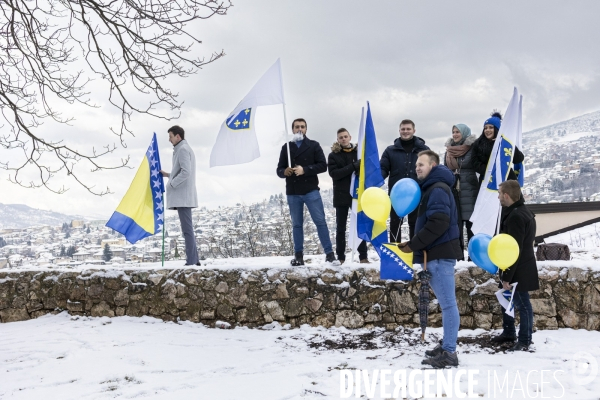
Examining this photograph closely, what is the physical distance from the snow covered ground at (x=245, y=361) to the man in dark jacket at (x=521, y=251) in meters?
0.41

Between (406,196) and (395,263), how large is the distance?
748mm

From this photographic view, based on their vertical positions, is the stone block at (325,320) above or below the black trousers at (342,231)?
below

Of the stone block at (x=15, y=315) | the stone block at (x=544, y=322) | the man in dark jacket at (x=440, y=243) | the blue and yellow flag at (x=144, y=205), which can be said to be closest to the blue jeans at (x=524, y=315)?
the man in dark jacket at (x=440, y=243)

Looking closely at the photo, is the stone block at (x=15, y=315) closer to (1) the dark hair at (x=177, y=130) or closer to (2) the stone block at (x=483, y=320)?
(1) the dark hair at (x=177, y=130)

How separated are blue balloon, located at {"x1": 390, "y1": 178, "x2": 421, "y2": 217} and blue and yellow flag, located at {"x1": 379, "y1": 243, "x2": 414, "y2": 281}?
415 millimetres

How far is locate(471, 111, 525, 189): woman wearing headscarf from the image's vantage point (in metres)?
5.55

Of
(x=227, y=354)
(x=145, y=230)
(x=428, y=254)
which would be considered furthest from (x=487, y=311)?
(x=145, y=230)

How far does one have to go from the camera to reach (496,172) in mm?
5316

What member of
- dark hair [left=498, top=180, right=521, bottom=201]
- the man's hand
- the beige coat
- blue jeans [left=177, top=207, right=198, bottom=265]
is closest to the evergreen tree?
blue jeans [left=177, top=207, right=198, bottom=265]

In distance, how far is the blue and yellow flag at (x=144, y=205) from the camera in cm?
659

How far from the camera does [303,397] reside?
3.49 m

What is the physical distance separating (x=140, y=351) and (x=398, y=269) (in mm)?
3177

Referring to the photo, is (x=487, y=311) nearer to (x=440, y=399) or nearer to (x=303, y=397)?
(x=440, y=399)

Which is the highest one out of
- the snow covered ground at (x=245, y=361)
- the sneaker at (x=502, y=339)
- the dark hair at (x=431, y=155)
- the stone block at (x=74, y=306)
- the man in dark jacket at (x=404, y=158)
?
the man in dark jacket at (x=404, y=158)
